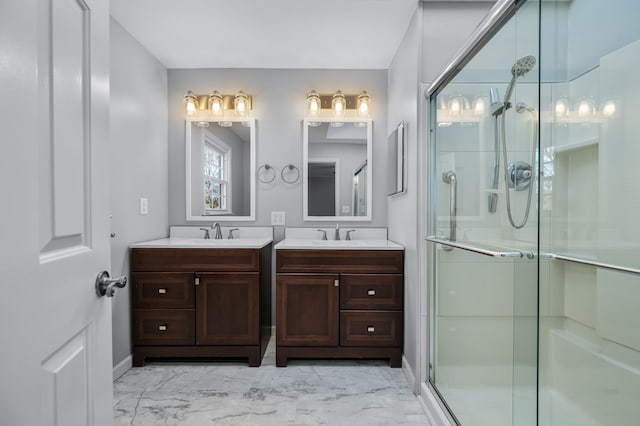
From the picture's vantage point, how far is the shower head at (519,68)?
3.78 feet

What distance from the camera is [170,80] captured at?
2771 millimetres

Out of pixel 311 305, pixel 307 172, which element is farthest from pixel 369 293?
pixel 307 172

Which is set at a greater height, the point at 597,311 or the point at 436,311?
the point at 597,311

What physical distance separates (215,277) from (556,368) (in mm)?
1853

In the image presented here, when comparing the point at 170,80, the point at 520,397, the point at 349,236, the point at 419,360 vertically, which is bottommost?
the point at 419,360

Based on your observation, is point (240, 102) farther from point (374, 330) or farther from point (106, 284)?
point (106, 284)

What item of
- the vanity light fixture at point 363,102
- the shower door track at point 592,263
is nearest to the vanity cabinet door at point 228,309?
the vanity light fixture at point 363,102

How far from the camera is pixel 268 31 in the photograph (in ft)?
7.29

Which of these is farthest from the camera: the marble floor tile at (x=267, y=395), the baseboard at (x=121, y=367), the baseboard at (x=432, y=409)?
the baseboard at (x=121, y=367)

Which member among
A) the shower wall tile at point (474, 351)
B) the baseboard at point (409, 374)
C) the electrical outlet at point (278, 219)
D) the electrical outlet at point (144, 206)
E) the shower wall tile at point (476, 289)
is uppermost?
the electrical outlet at point (144, 206)

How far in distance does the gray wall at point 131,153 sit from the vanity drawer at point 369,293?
142 cm

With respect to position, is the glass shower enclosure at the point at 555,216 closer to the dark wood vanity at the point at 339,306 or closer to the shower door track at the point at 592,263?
the shower door track at the point at 592,263

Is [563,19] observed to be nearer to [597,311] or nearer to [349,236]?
[597,311]

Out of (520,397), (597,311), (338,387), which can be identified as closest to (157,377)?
(338,387)
